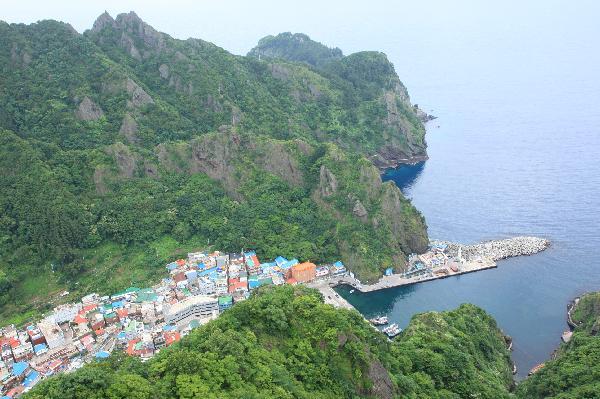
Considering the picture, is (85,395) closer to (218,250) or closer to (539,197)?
(218,250)

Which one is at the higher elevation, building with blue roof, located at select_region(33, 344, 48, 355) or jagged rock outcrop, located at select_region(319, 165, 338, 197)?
jagged rock outcrop, located at select_region(319, 165, 338, 197)

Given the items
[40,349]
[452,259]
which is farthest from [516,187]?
[40,349]

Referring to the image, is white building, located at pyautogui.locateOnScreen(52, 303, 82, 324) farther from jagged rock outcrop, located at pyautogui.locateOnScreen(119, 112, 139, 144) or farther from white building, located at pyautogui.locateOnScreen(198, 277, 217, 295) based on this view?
jagged rock outcrop, located at pyautogui.locateOnScreen(119, 112, 139, 144)

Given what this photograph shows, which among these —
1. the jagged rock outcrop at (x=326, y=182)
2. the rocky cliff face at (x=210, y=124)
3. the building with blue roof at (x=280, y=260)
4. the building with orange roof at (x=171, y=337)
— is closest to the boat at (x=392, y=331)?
the rocky cliff face at (x=210, y=124)

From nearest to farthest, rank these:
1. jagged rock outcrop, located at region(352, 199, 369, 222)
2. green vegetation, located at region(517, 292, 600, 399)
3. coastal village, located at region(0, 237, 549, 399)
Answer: green vegetation, located at region(517, 292, 600, 399), coastal village, located at region(0, 237, 549, 399), jagged rock outcrop, located at region(352, 199, 369, 222)

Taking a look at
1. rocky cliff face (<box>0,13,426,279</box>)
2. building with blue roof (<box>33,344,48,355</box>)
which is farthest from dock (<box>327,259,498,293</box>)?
building with blue roof (<box>33,344,48,355</box>)

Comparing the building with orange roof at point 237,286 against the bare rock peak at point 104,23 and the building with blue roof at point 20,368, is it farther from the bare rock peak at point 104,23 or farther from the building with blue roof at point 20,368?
the bare rock peak at point 104,23
